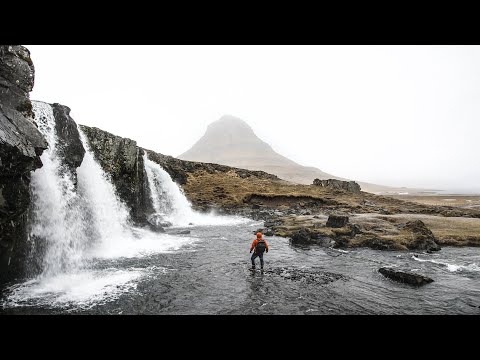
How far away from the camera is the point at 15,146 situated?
47.5 feet

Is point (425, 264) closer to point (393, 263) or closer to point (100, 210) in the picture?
point (393, 263)

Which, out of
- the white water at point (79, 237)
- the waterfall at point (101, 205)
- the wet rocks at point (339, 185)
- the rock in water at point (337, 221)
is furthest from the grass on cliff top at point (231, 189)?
the rock in water at point (337, 221)

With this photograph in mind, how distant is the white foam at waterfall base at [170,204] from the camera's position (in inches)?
1879

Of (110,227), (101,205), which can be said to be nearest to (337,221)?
(110,227)

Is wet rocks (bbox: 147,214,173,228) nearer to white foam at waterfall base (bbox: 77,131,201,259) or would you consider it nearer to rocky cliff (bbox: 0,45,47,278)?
white foam at waterfall base (bbox: 77,131,201,259)

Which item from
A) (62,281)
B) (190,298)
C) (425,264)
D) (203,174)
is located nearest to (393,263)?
(425,264)

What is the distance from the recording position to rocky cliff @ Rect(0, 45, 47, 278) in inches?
573

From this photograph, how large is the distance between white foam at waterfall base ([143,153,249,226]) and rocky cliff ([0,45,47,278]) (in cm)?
2998

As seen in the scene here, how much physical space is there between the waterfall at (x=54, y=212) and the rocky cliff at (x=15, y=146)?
1.70 metres

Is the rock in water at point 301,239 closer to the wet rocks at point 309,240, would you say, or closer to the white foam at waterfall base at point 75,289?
the wet rocks at point 309,240

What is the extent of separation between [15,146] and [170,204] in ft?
120
